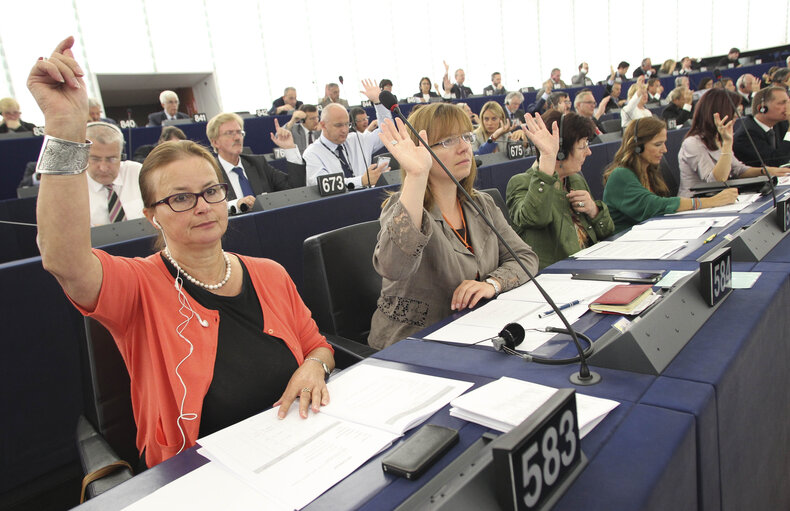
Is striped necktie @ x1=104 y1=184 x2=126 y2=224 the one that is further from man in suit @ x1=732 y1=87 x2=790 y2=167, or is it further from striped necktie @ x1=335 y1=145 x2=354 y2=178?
man in suit @ x1=732 y1=87 x2=790 y2=167

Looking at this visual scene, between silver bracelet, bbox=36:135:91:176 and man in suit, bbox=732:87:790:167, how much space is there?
3.90m

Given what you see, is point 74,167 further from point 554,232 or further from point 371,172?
point 371,172

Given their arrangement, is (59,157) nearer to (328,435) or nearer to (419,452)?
(328,435)

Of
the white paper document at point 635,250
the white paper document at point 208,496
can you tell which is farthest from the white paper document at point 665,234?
the white paper document at point 208,496

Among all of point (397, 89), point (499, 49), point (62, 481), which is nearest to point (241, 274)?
point (62, 481)

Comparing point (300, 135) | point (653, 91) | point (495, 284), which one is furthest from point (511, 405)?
point (653, 91)

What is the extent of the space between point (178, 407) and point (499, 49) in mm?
13790

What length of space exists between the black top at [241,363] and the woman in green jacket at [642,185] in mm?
1932

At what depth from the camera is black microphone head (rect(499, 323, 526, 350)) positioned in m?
0.99

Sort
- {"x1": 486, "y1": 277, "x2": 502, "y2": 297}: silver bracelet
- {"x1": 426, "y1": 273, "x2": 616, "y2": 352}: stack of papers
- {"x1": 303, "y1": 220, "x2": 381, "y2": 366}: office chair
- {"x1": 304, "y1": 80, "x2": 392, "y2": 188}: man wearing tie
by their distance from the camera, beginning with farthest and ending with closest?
{"x1": 304, "y1": 80, "x2": 392, "y2": 188}: man wearing tie, {"x1": 303, "y1": 220, "x2": 381, "y2": 366}: office chair, {"x1": 486, "y1": 277, "x2": 502, "y2": 297}: silver bracelet, {"x1": 426, "y1": 273, "x2": 616, "y2": 352}: stack of papers

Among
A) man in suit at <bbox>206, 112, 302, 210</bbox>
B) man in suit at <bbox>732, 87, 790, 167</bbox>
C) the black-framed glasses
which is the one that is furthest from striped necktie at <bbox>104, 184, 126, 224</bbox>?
man in suit at <bbox>732, 87, 790, 167</bbox>

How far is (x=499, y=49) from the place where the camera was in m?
13.1

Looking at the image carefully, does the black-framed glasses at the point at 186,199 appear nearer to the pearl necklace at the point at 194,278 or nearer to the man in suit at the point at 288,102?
the pearl necklace at the point at 194,278

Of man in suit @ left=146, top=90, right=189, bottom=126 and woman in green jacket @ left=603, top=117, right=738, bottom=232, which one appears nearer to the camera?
woman in green jacket @ left=603, top=117, right=738, bottom=232
